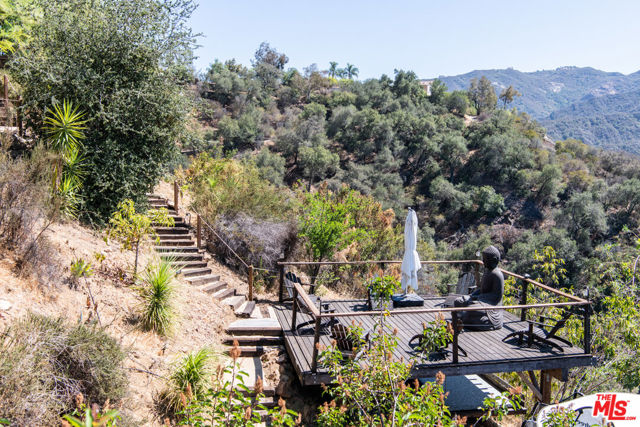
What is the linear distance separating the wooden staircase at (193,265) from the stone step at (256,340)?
1.08m

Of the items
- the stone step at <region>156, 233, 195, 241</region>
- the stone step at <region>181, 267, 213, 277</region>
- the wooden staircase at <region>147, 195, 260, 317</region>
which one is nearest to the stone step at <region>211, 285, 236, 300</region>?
the wooden staircase at <region>147, 195, 260, 317</region>

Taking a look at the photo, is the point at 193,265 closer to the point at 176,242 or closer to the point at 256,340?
the point at 176,242

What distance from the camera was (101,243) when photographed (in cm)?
863

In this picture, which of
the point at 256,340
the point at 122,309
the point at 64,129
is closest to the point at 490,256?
the point at 256,340

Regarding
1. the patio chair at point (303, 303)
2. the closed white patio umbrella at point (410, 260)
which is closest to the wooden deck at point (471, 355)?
the patio chair at point (303, 303)

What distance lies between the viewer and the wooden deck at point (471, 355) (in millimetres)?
5938

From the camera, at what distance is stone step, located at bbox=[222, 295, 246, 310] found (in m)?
8.79

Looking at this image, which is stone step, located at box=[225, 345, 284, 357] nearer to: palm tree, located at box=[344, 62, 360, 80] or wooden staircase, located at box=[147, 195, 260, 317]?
wooden staircase, located at box=[147, 195, 260, 317]

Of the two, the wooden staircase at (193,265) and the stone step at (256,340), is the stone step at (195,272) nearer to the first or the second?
the wooden staircase at (193,265)

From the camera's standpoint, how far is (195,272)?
9.91m

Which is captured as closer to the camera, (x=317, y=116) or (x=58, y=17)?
(x=58, y=17)

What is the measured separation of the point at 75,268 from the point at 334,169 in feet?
108

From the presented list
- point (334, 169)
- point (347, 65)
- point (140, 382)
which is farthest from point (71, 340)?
point (347, 65)

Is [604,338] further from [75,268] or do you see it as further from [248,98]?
[248,98]
